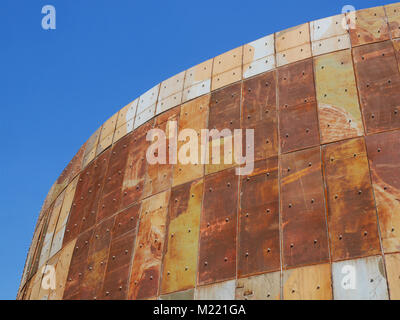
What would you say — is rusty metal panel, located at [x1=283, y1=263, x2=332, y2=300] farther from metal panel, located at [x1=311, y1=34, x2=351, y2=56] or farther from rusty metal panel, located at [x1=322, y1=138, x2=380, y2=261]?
metal panel, located at [x1=311, y1=34, x2=351, y2=56]

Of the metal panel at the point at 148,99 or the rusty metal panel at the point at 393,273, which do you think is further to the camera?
the metal panel at the point at 148,99

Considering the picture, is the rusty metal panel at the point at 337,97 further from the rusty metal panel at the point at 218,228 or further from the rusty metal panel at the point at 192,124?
the rusty metal panel at the point at 192,124

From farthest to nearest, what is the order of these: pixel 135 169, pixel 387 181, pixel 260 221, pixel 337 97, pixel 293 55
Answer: pixel 135 169, pixel 293 55, pixel 337 97, pixel 260 221, pixel 387 181

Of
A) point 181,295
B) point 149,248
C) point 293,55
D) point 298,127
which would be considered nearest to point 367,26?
point 293,55

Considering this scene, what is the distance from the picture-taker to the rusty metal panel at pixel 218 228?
13.7 m

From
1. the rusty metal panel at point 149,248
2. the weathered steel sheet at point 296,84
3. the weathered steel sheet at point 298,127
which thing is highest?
the weathered steel sheet at point 296,84

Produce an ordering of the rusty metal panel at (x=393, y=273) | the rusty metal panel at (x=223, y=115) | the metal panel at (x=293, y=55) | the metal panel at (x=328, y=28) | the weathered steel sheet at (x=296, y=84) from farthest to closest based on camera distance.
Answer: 1. the metal panel at (x=293, y=55)
2. the metal panel at (x=328, y=28)
3. the rusty metal panel at (x=223, y=115)
4. the weathered steel sheet at (x=296, y=84)
5. the rusty metal panel at (x=393, y=273)

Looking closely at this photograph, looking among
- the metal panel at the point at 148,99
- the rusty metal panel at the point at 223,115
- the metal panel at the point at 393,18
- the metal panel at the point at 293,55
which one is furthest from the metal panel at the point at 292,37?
the metal panel at the point at 148,99

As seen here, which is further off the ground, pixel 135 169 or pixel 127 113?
pixel 127 113

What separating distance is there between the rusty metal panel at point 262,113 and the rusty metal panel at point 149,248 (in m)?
3.03

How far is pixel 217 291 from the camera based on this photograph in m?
13.4

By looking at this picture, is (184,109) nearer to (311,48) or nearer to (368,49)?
(311,48)

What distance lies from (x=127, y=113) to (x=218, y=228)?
739 centimetres

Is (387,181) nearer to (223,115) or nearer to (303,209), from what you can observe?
(303,209)
